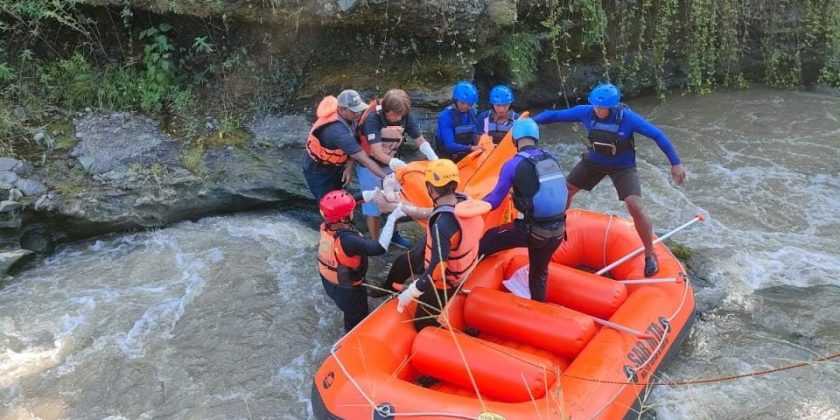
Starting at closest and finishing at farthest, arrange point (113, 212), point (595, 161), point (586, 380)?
point (586, 380), point (595, 161), point (113, 212)

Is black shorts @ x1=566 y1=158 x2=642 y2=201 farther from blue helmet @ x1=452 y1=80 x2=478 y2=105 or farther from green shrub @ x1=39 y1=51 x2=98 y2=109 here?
green shrub @ x1=39 y1=51 x2=98 y2=109

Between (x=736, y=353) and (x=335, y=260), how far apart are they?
2.85 metres

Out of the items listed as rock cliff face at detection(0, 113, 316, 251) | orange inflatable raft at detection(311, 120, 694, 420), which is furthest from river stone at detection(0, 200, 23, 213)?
orange inflatable raft at detection(311, 120, 694, 420)

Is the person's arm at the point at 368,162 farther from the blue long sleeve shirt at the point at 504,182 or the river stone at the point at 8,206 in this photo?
the river stone at the point at 8,206

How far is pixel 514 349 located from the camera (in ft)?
13.1

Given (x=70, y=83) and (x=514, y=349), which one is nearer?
(x=514, y=349)

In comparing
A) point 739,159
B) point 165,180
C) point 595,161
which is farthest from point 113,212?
point 739,159

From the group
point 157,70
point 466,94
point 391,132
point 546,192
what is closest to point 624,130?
point 546,192

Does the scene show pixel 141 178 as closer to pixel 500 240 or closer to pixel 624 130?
pixel 500 240

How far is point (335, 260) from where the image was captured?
4.33 meters

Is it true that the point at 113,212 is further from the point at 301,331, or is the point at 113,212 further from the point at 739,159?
the point at 739,159

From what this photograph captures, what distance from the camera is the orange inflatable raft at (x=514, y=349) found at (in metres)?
3.58

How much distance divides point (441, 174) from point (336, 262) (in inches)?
39.7

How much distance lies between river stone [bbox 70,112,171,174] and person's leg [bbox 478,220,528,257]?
11.3 ft
